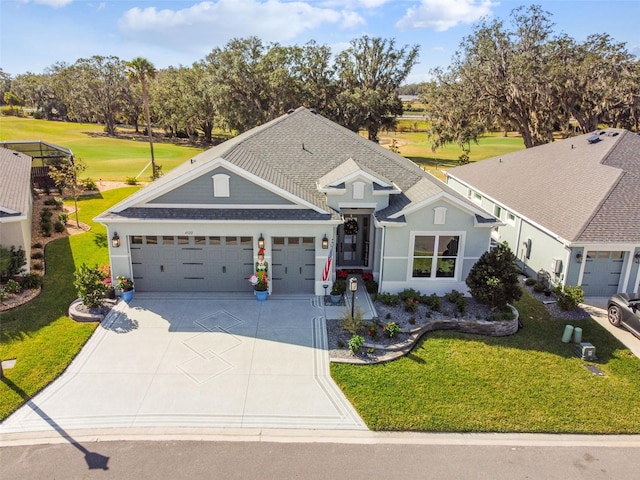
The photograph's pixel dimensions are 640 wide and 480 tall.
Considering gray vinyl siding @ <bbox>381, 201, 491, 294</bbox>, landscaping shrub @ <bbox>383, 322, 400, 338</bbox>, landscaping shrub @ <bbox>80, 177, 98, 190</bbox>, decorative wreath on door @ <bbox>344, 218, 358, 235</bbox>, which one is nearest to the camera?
landscaping shrub @ <bbox>383, 322, 400, 338</bbox>

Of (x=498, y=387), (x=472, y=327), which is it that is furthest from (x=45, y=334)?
(x=472, y=327)

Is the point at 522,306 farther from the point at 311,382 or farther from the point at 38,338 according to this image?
the point at 38,338

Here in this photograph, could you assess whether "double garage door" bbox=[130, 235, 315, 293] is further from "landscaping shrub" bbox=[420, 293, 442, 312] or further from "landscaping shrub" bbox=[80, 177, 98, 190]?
"landscaping shrub" bbox=[80, 177, 98, 190]

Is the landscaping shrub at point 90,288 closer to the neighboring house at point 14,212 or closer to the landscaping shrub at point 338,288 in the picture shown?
the neighboring house at point 14,212

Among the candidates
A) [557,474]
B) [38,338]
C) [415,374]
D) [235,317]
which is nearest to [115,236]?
[38,338]

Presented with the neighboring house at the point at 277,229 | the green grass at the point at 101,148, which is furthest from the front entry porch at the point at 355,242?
the green grass at the point at 101,148

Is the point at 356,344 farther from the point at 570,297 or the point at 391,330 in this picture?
the point at 570,297

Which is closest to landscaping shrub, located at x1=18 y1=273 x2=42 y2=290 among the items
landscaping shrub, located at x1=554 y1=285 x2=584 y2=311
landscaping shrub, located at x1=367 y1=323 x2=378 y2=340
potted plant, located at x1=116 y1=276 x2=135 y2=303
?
potted plant, located at x1=116 y1=276 x2=135 y2=303
